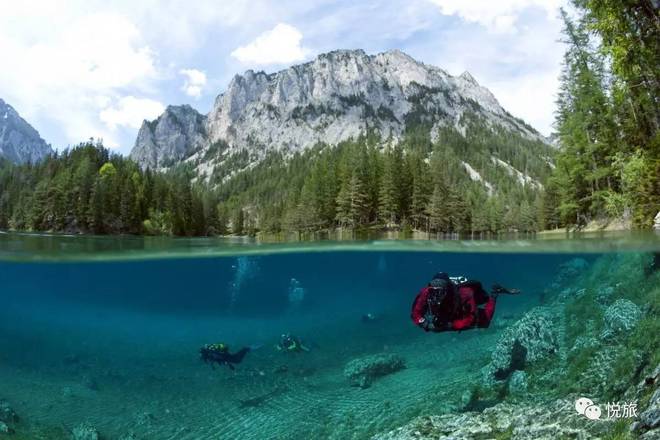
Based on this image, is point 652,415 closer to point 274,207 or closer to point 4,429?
point 4,429

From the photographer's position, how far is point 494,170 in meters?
164

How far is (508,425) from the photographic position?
10281 mm

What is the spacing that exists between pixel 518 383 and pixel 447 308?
22.9 ft

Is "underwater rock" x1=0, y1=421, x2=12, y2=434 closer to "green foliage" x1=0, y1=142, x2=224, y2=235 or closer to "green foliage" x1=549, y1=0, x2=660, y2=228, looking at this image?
"green foliage" x1=549, y1=0, x2=660, y2=228

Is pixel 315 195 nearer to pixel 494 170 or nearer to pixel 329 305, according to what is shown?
pixel 329 305

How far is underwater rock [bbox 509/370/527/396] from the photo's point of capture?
12.8m

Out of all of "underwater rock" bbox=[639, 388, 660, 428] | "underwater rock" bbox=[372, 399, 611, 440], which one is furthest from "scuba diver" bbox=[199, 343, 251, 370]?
"underwater rock" bbox=[639, 388, 660, 428]

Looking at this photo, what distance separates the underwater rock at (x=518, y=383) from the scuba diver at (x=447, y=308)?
5995mm

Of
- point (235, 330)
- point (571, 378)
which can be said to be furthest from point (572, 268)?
point (235, 330)

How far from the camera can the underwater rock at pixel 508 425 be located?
8.79 metres

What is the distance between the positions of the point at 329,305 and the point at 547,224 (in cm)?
4403

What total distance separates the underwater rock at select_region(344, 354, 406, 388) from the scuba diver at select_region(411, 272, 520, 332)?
804 centimetres

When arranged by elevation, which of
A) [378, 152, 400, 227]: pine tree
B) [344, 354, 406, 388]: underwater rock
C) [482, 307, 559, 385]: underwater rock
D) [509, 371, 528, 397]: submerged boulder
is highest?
[378, 152, 400, 227]: pine tree

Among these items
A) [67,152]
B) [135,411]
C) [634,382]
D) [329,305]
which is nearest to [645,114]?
[634,382]
